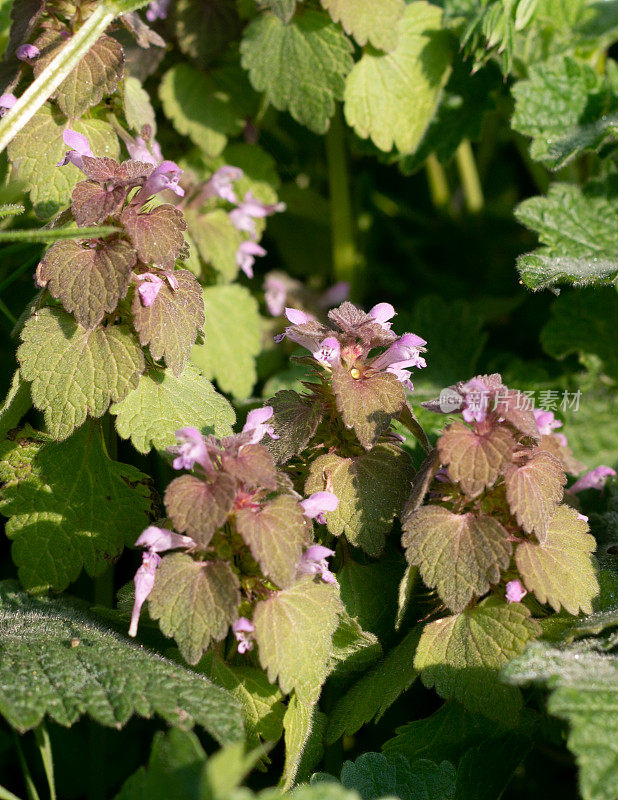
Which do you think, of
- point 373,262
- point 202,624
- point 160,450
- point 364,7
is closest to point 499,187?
point 373,262

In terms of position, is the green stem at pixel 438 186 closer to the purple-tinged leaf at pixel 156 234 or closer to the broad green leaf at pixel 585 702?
the purple-tinged leaf at pixel 156 234

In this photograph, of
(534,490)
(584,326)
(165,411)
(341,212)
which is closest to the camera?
(534,490)

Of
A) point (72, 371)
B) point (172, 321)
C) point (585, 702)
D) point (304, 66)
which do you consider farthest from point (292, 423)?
point (304, 66)

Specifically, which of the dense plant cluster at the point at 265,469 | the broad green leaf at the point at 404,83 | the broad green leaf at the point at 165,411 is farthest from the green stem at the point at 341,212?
the broad green leaf at the point at 165,411

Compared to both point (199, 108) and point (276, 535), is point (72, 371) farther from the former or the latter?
point (199, 108)

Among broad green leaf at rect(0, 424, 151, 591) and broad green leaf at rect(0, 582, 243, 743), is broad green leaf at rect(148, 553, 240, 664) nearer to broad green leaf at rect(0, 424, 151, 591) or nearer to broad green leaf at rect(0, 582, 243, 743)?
broad green leaf at rect(0, 582, 243, 743)

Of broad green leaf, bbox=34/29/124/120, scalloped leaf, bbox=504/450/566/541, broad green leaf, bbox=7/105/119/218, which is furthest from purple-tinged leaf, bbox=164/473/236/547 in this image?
broad green leaf, bbox=34/29/124/120
